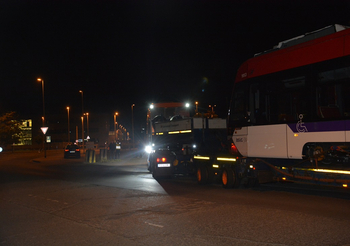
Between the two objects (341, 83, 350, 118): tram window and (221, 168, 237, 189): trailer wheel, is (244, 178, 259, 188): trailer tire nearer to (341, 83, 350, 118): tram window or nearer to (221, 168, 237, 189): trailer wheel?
(221, 168, 237, 189): trailer wheel

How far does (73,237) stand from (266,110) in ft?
21.9

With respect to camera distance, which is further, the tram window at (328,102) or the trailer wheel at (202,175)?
the trailer wheel at (202,175)

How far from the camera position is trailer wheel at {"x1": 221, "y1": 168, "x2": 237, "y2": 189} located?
1290 centimetres

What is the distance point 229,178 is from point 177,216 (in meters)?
4.83

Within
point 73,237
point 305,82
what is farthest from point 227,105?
point 73,237

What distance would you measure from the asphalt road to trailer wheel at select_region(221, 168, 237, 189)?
30cm

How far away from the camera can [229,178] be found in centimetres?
1298

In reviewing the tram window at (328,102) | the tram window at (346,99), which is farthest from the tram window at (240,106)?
the tram window at (346,99)

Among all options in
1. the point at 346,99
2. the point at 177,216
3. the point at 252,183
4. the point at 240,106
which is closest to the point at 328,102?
the point at 346,99

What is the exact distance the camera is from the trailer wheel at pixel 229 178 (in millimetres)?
12898

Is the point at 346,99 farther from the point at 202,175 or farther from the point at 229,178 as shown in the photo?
the point at 202,175

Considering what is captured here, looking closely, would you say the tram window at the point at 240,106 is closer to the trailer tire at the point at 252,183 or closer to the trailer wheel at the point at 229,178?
the trailer wheel at the point at 229,178

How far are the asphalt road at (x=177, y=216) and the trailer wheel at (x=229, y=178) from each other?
0.30 metres

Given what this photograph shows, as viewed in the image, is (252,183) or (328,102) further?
(252,183)
